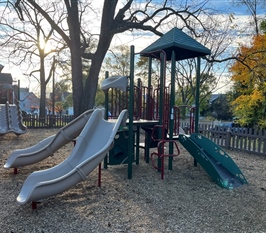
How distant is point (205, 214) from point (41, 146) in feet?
12.0

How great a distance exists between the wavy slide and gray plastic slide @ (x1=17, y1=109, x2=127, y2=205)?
58.9 inches

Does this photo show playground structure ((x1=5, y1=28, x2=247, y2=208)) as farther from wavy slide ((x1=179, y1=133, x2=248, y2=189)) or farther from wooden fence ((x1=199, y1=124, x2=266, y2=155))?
wooden fence ((x1=199, y1=124, x2=266, y2=155))

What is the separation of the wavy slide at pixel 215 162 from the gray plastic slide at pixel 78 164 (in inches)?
58.9

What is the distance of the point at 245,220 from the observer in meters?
3.48

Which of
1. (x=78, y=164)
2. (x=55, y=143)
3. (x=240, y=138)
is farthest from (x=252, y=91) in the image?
(x=78, y=164)

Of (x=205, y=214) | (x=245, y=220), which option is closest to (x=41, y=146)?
(x=205, y=214)

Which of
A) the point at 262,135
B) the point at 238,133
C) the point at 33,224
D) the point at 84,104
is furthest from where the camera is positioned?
the point at 84,104

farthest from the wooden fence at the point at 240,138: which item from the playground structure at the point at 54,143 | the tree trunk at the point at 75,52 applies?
the playground structure at the point at 54,143

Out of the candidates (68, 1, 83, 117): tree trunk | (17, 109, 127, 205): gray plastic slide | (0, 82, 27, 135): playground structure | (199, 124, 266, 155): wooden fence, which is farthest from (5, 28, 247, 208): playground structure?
(0, 82, 27, 135): playground structure

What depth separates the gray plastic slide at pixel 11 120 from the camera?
417 inches

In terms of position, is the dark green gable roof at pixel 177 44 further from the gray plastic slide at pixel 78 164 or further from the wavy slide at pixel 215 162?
the wavy slide at pixel 215 162

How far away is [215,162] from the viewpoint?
5.44m

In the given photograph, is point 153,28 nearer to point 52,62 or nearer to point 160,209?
point 160,209

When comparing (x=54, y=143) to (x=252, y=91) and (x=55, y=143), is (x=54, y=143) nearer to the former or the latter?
(x=55, y=143)
